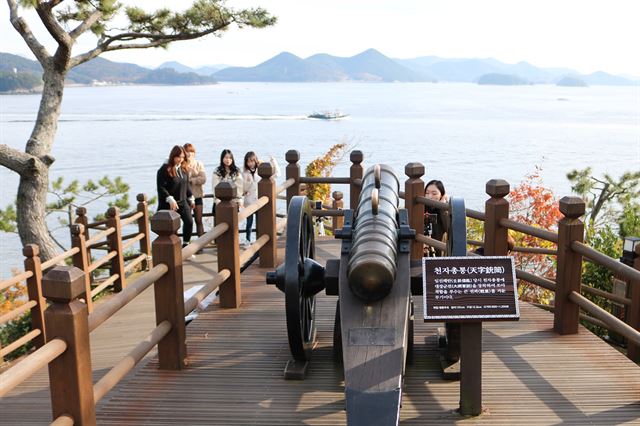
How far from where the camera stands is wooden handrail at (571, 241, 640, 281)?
3812 millimetres

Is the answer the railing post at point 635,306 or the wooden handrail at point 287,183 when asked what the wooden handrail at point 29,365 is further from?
the wooden handrail at point 287,183

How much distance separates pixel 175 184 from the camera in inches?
323

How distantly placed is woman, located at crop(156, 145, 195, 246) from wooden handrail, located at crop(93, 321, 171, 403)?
13.5 feet

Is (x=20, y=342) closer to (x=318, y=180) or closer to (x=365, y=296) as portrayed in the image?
(x=318, y=180)

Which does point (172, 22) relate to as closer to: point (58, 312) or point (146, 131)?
→ point (58, 312)

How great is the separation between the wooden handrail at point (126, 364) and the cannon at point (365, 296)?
705 millimetres

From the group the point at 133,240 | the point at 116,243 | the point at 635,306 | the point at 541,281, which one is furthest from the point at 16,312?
the point at 635,306

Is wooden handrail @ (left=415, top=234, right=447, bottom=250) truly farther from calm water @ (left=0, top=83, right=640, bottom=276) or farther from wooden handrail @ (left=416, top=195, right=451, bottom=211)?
calm water @ (left=0, top=83, right=640, bottom=276)

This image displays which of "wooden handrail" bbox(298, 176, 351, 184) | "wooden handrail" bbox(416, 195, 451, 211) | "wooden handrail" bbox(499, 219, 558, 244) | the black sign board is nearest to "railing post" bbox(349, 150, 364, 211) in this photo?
"wooden handrail" bbox(298, 176, 351, 184)

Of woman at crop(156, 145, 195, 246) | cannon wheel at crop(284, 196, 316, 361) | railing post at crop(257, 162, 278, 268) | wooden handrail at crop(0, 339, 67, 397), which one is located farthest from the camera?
woman at crop(156, 145, 195, 246)

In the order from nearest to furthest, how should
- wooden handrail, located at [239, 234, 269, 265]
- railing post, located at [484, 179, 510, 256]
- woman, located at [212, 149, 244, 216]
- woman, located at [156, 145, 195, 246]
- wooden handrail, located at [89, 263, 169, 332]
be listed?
wooden handrail, located at [89, 263, 169, 332]
railing post, located at [484, 179, 510, 256]
wooden handrail, located at [239, 234, 269, 265]
woman, located at [156, 145, 195, 246]
woman, located at [212, 149, 244, 216]

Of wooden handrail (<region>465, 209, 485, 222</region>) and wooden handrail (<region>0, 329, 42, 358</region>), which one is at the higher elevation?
wooden handrail (<region>465, 209, 485, 222</region>)

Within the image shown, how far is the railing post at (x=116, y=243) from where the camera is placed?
8336mm

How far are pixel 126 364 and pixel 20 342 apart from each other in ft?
12.2
